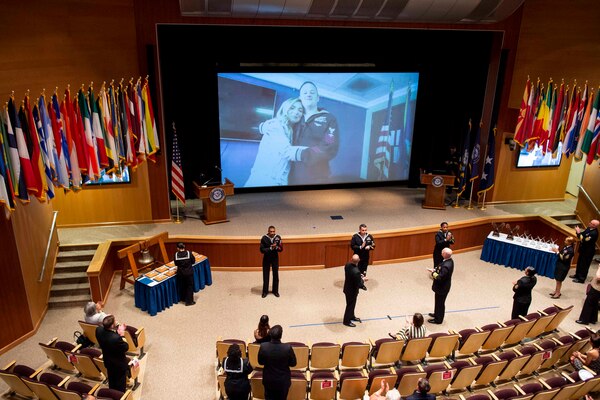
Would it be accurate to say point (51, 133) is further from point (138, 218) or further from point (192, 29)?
point (192, 29)

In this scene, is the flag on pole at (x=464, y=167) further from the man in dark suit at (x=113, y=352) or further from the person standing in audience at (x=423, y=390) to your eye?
the man in dark suit at (x=113, y=352)

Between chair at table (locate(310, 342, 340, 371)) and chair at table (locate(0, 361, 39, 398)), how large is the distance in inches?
164

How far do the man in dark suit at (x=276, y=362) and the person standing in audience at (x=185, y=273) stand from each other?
416cm

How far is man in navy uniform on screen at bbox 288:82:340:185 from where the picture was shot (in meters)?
15.0

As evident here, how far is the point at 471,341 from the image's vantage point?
850 cm

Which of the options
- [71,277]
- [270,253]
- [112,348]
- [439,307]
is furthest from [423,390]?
[71,277]

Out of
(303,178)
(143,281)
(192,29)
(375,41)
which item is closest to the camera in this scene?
(143,281)

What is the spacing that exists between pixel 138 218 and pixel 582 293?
11.0 metres

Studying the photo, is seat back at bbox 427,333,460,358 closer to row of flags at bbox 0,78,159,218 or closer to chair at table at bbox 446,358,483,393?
chair at table at bbox 446,358,483,393

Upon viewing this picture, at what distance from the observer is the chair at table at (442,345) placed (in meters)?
8.27

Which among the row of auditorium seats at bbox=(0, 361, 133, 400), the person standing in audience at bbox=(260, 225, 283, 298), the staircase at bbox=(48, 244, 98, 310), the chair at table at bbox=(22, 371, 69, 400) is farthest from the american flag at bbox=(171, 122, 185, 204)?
the chair at table at bbox=(22, 371, 69, 400)

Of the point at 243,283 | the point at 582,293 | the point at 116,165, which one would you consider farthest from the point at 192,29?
the point at 582,293

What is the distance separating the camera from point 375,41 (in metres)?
14.8

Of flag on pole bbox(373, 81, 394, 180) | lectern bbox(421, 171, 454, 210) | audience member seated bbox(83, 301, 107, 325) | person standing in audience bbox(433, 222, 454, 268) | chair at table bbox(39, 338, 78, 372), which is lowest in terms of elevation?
chair at table bbox(39, 338, 78, 372)
